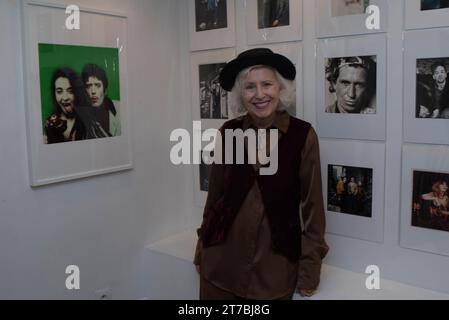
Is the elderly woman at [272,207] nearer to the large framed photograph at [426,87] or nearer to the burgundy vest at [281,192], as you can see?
Answer: the burgundy vest at [281,192]

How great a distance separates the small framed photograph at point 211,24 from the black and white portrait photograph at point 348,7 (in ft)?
1.86

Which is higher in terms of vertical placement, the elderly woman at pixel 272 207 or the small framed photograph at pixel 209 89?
the small framed photograph at pixel 209 89

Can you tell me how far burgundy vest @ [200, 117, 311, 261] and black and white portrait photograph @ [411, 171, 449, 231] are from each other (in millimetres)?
465

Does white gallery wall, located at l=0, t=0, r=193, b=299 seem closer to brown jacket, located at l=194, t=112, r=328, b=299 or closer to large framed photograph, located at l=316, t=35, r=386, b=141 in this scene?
brown jacket, located at l=194, t=112, r=328, b=299

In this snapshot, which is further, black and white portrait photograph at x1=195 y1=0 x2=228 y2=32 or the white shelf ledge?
black and white portrait photograph at x1=195 y1=0 x2=228 y2=32

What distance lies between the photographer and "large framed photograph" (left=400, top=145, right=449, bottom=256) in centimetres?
169

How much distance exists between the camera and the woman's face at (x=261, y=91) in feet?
5.65

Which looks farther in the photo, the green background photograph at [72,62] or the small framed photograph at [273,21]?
the small framed photograph at [273,21]

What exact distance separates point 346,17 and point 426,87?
45cm

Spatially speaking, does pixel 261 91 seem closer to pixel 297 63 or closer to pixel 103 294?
pixel 297 63

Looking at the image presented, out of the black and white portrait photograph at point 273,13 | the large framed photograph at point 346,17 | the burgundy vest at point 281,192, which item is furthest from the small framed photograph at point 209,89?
the burgundy vest at point 281,192

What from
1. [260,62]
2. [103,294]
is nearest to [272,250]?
[260,62]

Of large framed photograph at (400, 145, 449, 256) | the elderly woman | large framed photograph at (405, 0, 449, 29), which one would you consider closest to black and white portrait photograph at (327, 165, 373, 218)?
large framed photograph at (400, 145, 449, 256)

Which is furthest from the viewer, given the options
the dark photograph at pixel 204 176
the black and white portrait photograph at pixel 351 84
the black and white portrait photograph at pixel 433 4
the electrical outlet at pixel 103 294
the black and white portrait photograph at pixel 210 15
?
the dark photograph at pixel 204 176
